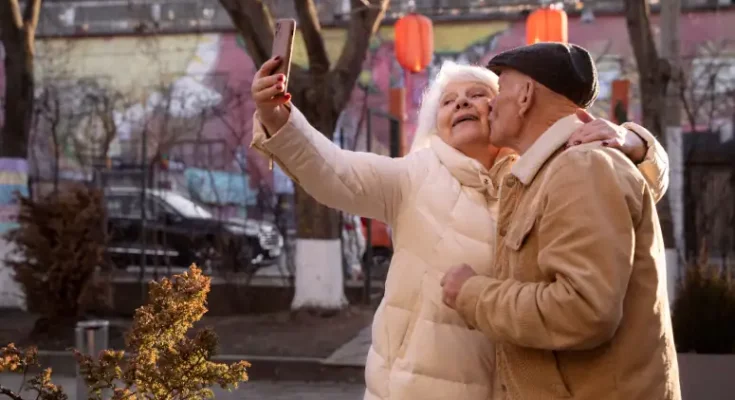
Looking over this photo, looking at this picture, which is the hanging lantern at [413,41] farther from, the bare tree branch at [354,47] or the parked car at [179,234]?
the parked car at [179,234]

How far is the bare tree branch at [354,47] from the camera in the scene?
33.6ft

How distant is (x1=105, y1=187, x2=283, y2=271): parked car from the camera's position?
44.3 ft

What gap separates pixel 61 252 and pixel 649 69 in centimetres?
749

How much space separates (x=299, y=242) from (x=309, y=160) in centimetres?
817

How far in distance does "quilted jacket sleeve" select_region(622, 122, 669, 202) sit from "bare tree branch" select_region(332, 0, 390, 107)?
322 inches

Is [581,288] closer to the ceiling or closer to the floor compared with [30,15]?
closer to the floor

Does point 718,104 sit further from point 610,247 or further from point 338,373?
point 610,247

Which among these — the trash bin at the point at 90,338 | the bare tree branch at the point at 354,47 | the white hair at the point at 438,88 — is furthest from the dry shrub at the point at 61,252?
the white hair at the point at 438,88

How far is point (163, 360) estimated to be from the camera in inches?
102

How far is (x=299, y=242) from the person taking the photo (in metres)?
10.6

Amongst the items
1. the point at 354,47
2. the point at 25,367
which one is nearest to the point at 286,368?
the point at 354,47

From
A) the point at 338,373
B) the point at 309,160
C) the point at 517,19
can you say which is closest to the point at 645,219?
the point at 309,160

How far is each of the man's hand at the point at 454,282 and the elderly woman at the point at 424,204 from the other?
1.30 ft

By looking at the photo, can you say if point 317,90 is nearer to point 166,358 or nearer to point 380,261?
point 380,261
